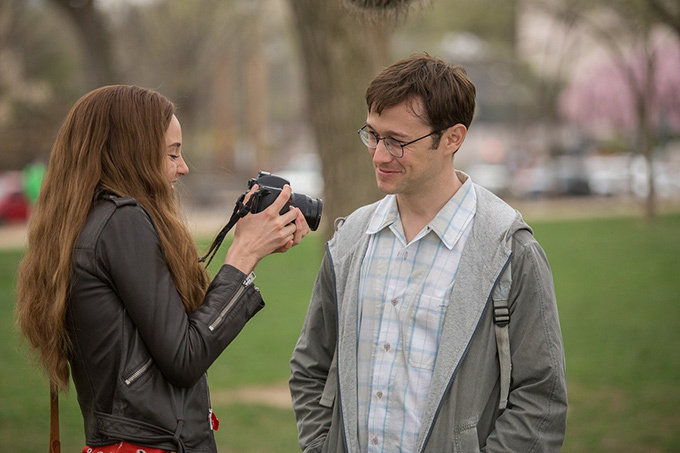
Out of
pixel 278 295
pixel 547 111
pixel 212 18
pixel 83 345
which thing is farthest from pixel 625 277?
pixel 547 111

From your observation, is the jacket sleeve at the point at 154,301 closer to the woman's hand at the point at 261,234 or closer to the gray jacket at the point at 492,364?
the woman's hand at the point at 261,234

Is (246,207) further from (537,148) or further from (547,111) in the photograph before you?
(537,148)

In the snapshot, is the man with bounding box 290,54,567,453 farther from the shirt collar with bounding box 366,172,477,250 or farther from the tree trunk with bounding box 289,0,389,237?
the tree trunk with bounding box 289,0,389,237

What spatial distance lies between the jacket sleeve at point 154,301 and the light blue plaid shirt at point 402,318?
517mm

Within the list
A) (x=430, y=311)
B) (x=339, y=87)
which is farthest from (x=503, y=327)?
(x=339, y=87)

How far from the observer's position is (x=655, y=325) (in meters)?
10.4

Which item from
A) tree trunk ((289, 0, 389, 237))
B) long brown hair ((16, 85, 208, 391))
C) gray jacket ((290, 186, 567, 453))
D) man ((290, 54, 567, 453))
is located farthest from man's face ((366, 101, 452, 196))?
tree trunk ((289, 0, 389, 237))

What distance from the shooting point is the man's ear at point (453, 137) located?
264 centimetres

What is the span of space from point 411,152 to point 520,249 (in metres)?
0.46

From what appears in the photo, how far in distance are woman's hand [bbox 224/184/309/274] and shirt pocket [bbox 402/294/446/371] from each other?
464 mm

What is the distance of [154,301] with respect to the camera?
7.63 ft

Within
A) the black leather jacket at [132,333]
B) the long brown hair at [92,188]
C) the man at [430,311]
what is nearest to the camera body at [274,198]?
the man at [430,311]

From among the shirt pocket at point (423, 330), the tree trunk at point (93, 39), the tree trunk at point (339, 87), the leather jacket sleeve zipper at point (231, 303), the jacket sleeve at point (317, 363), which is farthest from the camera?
the tree trunk at point (93, 39)

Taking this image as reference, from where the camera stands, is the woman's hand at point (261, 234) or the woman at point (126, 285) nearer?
the woman at point (126, 285)
